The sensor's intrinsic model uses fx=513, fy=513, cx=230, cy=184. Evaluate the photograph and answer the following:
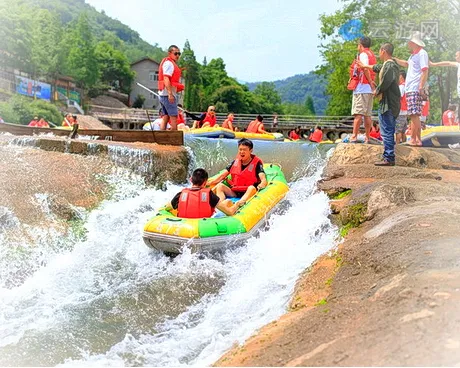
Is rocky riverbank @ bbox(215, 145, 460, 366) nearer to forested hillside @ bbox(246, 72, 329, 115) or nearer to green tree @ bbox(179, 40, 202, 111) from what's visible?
green tree @ bbox(179, 40, 202, 111)

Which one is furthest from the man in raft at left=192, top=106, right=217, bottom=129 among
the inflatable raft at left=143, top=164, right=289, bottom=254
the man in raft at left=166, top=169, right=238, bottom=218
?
the inflatable raft at left=143, top=164, right=289, bottom=254

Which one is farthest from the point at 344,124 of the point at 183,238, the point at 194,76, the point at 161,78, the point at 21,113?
the point at 194,76

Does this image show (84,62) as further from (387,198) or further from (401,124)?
(387,198)

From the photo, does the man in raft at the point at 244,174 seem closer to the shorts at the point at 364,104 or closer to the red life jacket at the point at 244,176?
the red life jacket at the point at 244,176

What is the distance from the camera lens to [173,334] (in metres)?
4.12

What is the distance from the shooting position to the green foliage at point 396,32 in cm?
2256

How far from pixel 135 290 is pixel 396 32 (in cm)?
2330

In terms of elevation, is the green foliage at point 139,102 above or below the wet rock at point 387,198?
above

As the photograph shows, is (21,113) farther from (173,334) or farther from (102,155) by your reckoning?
(173,334)

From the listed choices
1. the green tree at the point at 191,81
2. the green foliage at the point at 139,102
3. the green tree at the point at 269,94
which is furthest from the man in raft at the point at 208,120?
the green tree at the point at 269,94

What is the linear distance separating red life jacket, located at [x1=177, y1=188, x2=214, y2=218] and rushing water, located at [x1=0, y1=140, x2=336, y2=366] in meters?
0.63

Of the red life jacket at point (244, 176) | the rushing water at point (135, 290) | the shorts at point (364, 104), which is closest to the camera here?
the rushing water at point (135, 290)

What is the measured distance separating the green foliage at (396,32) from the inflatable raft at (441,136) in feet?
40.7

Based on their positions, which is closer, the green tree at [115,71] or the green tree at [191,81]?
the green tree at [191,81]
